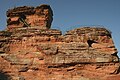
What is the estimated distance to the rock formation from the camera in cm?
3044

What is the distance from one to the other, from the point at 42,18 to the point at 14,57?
28.0ft

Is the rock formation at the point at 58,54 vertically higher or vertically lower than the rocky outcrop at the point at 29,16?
lower

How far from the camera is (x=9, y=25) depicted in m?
38.0

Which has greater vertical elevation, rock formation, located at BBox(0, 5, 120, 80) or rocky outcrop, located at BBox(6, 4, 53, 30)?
rocky outcrop, located at BBox(6, 4, 53, 30)

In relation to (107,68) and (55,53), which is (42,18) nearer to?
(55,53)

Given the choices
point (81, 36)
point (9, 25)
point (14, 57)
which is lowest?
point (14, 57)

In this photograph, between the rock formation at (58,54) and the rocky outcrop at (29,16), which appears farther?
the rocky outcrop at (29,16)

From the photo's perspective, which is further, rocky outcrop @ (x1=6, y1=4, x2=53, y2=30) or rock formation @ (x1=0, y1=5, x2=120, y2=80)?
rocky outcrop @ (x1=6, y1=4, x2=53, y2=30)

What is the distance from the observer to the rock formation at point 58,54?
30438 millimetres

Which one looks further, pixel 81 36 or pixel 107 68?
pixel 81 36

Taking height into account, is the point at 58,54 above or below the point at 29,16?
below

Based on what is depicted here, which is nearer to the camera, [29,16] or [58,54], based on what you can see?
[58,54]

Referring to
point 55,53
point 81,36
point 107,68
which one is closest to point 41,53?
point 55,53

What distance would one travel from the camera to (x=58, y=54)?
1244 inches
